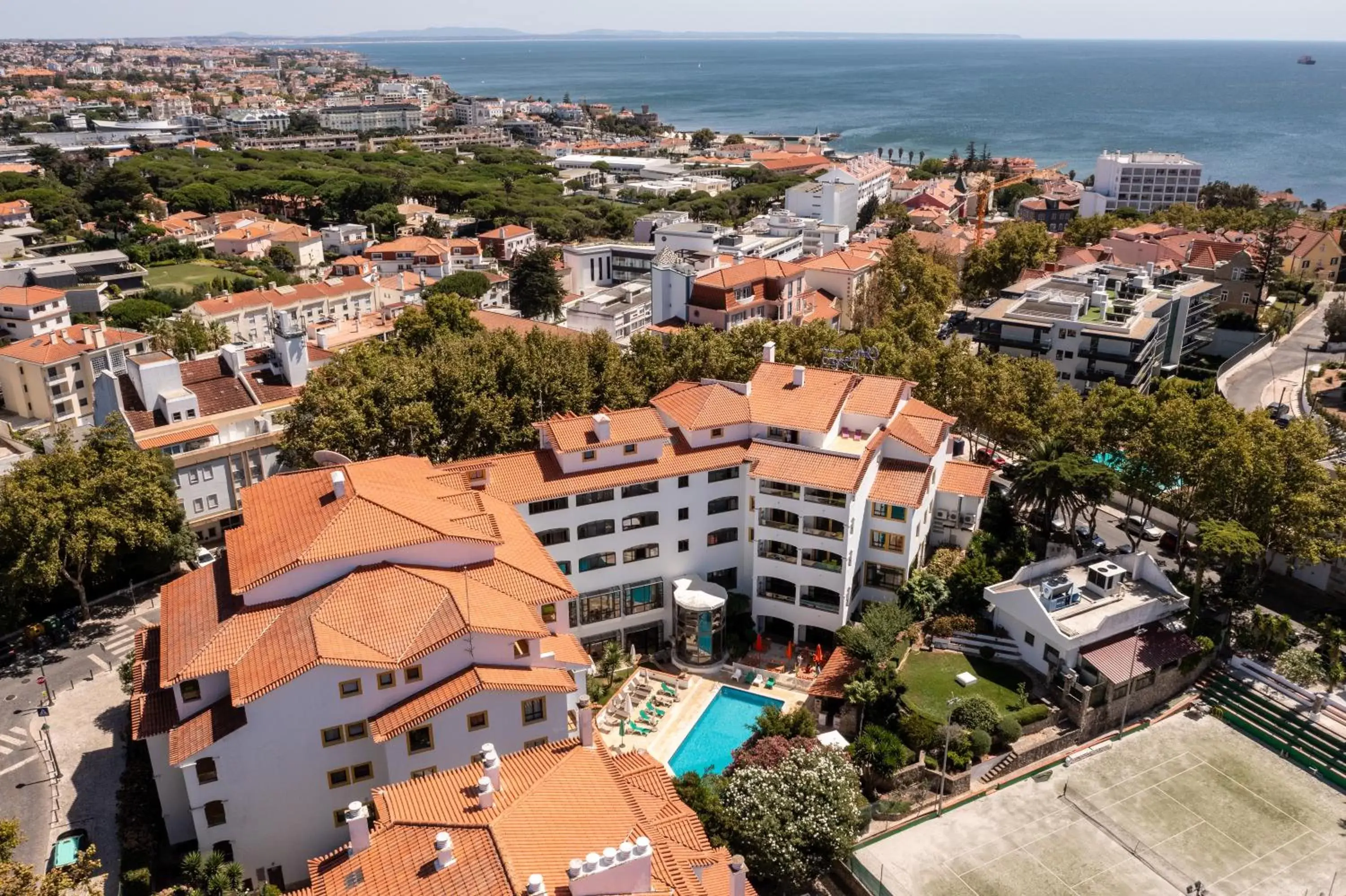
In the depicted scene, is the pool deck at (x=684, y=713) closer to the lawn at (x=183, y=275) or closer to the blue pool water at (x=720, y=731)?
the blue pool water at (x=720, y=731)

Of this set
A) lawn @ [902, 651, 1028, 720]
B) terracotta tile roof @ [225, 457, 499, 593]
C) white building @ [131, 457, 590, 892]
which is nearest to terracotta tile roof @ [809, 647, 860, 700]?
lawn @ [902, 651, 1028, 720]

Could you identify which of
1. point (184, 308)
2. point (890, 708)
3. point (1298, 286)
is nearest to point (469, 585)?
point (890, 708)

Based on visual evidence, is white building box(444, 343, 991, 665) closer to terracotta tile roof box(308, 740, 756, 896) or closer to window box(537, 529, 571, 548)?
window box(537, 529, 571, 548)

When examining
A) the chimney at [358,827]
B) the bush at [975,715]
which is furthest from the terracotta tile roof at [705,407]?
the chimney at [358,827]

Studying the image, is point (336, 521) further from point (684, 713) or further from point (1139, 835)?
point (1139, 835)

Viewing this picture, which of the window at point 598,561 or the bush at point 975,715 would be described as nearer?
the bush at point 975,715

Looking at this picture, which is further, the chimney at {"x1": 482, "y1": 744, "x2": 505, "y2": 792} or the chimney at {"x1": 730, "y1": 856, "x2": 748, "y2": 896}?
the chimney at {"x1": 482, "y1": 744, "x2": 505, "y2": 792}

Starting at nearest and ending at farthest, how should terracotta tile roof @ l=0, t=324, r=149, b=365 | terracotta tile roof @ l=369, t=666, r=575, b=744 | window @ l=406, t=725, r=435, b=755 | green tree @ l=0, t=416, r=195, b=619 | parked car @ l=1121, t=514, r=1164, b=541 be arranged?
terracotta tile roof @ l=369, t=666, r=575, b=744, window @ l=406, t=725, r=435, b=755, green tree @ l=0, t=416, r=195, b=619, parked car @ l=1121, t=514, r=1164, b=541, terracotta tile roof @ l=0, t=324, r=149, b=365
